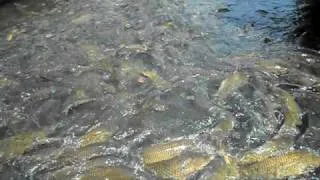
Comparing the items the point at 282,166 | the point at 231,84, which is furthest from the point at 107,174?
the point at 231,84

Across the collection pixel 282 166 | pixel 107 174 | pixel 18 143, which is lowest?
pixel 18 143

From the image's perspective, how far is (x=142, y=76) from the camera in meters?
7.88

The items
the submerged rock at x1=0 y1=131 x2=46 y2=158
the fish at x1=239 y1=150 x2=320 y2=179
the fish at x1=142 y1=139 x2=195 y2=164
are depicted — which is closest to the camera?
the fish at x1=239 y1=150 x2=320 y2=179

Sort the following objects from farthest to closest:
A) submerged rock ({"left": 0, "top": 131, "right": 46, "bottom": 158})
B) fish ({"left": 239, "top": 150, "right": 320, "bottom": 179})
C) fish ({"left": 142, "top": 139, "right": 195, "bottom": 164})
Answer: submerged rock ({"left": 0, "top": 131, "right": 46, "bottom": 158})
fish ({"left": 142, "top": 139, "right": 195, "bottom": 164})
fish ({"left": 239, "top": 150, "right": 320, "bottom": 179})

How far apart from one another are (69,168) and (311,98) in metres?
3.65

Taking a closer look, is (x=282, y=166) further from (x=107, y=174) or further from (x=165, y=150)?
(x=107, y=174)

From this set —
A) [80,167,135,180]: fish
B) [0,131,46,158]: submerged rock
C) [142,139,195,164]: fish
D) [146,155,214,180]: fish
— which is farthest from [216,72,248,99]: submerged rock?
[0,131,46,158]: submerged rock

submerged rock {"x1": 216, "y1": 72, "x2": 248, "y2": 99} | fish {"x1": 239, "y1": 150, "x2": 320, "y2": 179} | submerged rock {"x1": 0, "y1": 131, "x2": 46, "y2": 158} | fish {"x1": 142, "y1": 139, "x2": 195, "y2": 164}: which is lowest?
submerged rock {"x1": 0, "y1": 131, "x2": 46, "y2": 158}

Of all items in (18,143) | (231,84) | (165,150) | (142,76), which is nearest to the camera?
(165,150)

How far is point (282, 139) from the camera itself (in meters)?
6.25

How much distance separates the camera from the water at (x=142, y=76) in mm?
6418

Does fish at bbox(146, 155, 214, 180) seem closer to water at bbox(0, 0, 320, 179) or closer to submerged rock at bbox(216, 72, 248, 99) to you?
water at bbox(0, 0, 320, 179)

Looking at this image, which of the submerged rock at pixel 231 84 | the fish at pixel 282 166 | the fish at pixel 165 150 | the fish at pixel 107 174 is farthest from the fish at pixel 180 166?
the submerged rock at pixel 231 84

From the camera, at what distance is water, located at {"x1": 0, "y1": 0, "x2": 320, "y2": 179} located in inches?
253
